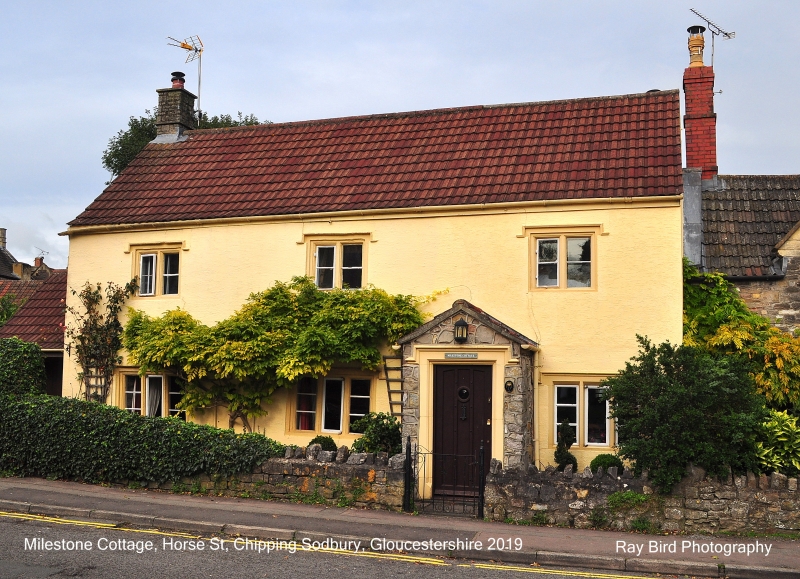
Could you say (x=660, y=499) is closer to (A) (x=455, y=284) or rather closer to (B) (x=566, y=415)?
(B) (x=566, y=415)

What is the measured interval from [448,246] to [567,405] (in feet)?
13.1

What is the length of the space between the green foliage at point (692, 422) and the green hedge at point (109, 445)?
6.27 meters

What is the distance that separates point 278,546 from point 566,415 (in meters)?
6.87

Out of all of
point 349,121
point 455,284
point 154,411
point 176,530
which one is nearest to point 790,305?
point 455,284

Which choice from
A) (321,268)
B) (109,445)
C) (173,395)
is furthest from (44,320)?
(321,268)

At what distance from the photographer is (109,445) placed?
49.8 ft

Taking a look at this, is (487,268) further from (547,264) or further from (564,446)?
(564,446)

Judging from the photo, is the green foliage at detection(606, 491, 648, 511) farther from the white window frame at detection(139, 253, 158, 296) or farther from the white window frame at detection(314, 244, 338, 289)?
the white window frame at detection(139, 253, 158, 296)

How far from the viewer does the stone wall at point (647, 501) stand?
38.4ft

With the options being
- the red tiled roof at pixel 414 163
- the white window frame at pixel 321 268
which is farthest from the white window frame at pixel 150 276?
the white window frame at pixel 321 268

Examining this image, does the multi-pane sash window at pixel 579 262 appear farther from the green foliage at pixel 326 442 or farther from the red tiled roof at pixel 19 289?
the red tiled roof at pixel 19 289

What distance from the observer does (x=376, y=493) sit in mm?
13297

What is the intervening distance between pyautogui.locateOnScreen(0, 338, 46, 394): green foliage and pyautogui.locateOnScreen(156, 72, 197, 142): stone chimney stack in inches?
273

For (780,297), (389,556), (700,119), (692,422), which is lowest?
(389,556)
